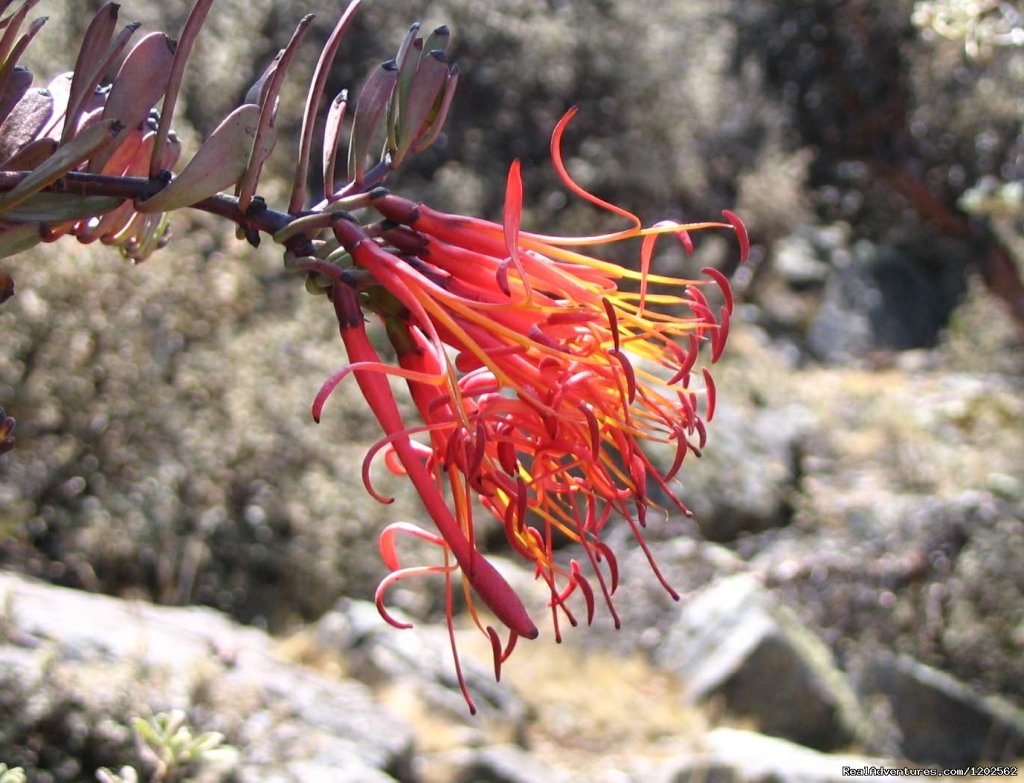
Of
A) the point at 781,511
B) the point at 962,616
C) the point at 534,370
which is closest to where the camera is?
the point at 534,370

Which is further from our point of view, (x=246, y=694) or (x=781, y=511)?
(x=781, y=511)

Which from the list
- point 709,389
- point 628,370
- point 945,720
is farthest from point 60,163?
point 945,720

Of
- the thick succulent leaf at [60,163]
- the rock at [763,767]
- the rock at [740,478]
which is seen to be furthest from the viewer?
the rock at [740,478]

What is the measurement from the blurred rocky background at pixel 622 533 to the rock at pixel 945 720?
22 millimetres

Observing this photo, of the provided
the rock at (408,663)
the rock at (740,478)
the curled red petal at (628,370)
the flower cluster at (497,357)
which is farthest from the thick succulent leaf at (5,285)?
the rock at (740,478)

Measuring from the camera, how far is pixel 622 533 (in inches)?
345

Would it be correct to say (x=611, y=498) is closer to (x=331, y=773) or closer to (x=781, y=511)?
(x=331, y=773)

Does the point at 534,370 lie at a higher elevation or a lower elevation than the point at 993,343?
higher

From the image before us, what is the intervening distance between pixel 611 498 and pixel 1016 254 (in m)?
10.2

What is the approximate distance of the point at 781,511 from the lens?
32.9 feet

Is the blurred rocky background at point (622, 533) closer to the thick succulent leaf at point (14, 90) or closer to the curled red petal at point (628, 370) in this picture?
the thick succulent leaf at point (14, 90)

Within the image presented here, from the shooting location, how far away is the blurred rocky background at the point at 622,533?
3564 mm

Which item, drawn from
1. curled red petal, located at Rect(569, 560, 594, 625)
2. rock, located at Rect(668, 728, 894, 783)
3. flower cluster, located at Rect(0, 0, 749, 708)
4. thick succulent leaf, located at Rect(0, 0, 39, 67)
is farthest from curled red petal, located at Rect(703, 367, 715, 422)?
rock, located at Rect(668, 728, 894, 783)

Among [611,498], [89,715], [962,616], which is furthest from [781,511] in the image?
[611,498]
